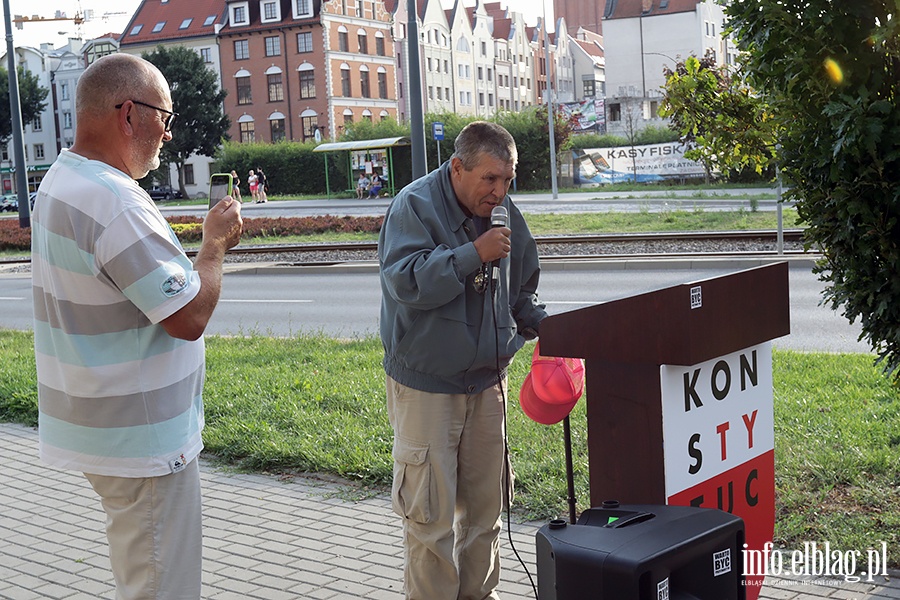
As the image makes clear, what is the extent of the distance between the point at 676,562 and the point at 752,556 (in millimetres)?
1079

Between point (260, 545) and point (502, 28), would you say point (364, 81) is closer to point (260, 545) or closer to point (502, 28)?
point (502, 28)

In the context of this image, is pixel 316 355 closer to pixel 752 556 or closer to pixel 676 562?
pixel 752 556

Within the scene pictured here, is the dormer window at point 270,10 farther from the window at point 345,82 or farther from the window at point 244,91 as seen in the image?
the window at point 345,82

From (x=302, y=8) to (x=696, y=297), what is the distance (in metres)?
76.6

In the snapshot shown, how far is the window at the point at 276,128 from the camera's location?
3081 inches

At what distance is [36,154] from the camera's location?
9669cm

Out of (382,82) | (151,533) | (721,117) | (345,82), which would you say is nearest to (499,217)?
(151,533)

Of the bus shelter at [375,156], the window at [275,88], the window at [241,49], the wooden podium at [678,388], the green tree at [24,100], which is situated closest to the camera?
the wooden podium at [678,388]

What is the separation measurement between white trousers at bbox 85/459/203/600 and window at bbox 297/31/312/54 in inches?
2992

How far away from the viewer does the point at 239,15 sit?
78750 millimetres

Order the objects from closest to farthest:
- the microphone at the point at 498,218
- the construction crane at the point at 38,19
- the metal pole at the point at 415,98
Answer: the microphone at the point at 498,218
the metal pole at the point at 415,98
the construction crane at the point at 38,19

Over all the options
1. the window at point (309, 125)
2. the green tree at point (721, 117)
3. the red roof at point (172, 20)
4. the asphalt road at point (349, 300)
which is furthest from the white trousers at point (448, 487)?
the red roof at point (172, 20)

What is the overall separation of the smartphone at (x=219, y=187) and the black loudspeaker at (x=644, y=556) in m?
1.51

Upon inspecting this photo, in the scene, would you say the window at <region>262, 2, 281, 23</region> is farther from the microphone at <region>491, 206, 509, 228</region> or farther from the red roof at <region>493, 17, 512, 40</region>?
the microphone at <region>491, 206, 509, 228</region>
